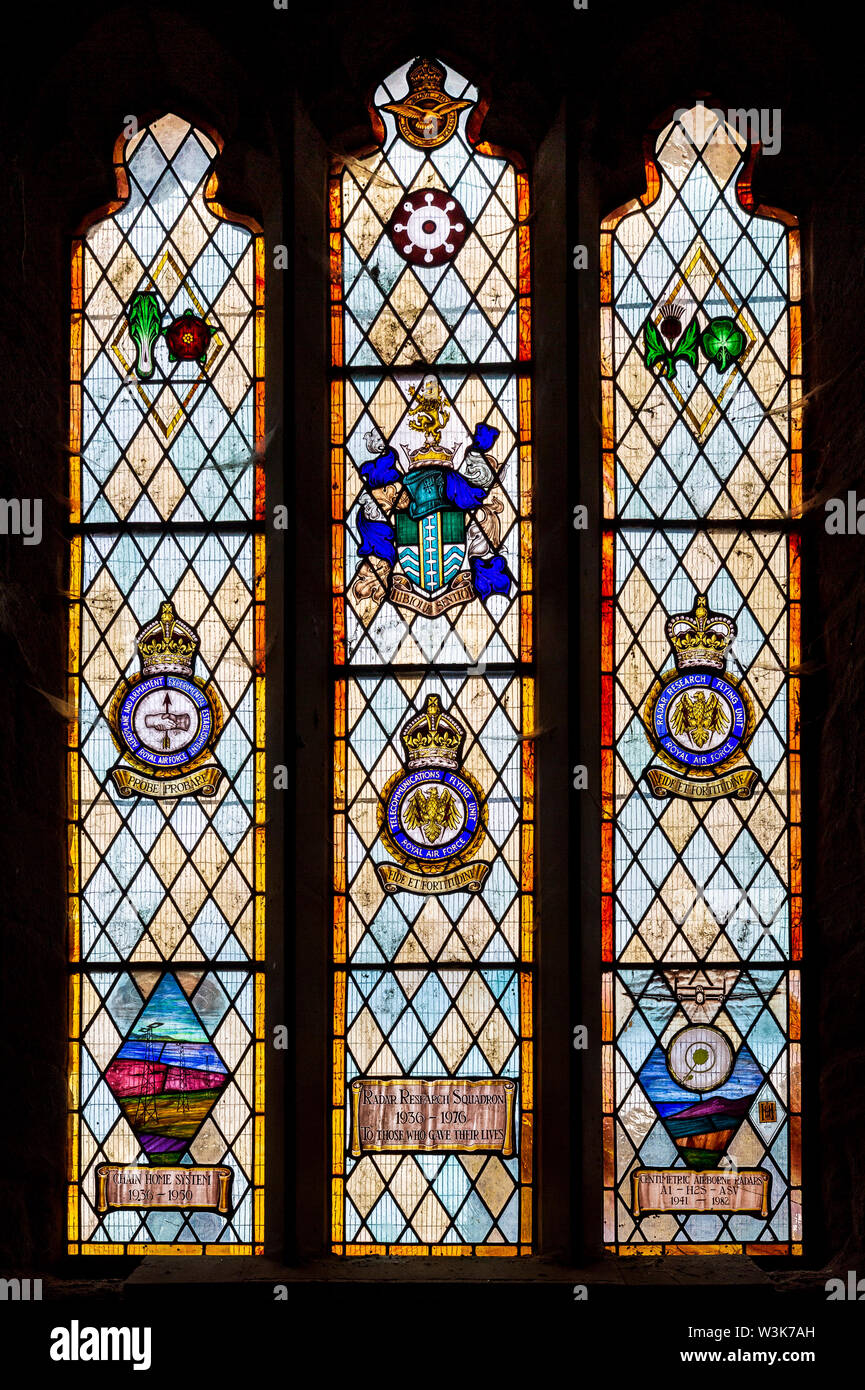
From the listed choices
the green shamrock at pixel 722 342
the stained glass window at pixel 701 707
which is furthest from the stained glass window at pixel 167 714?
the green shamrock at pixel 722 342

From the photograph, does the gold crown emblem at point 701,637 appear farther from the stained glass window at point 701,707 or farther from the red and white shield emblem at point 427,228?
the red and white shield emblem at point 427,228

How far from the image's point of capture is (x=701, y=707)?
13.1ft

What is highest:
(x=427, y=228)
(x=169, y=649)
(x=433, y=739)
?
(x=427, y=228)

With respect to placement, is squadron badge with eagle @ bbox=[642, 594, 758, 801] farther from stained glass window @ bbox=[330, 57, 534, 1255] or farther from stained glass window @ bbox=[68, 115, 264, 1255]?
stained glass window @ bbox=[68, 115, 264, 1255]

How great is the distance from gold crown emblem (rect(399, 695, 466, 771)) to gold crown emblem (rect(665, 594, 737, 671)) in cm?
63

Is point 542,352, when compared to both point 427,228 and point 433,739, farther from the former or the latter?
point 433,739

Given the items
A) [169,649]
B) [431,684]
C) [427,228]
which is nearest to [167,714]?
[169,649]

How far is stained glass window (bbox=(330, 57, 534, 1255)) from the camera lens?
3861 mm

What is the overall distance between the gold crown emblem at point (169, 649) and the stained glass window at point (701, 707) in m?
1.15

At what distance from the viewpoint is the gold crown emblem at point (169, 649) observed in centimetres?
402

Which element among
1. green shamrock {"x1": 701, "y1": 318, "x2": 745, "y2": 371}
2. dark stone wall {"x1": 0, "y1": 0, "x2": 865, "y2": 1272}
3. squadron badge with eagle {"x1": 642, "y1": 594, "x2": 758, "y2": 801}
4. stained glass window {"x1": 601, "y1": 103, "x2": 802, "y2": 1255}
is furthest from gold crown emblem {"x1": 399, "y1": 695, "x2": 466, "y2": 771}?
green shamrock {"x1": 701, "y1": 318, "x2": 745, "y2": 371}

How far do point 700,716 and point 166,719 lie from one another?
1.46 metres
